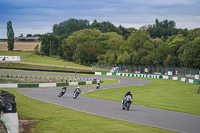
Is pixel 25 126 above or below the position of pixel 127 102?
below

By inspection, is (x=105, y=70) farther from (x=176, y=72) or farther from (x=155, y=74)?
(x=176, y=72)

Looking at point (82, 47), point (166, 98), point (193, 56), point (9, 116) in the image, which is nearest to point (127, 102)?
point (166, 98)

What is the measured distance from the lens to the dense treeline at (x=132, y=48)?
9838 cm

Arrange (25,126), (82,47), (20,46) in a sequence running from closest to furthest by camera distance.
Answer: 1. (25,126)
2. (82,47)
3. (20,46)

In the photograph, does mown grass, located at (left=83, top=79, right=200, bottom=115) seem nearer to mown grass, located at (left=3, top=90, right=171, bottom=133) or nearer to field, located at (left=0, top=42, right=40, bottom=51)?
mown grass, located at (left=3, top=90, right=171, bottom=133)

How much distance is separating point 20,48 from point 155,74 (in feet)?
Result: 322

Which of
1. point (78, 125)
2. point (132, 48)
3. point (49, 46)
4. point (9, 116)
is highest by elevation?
point (49, 46)

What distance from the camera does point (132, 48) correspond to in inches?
4978

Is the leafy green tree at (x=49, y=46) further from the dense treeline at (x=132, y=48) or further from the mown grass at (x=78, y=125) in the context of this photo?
the mown grass at (x=78, y=125)

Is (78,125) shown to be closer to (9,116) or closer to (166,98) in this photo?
(9,116)

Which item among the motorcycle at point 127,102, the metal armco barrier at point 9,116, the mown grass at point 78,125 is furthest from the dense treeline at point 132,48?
the metal armco barrier at point 9,116

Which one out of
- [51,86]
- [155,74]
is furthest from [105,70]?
[51,86]

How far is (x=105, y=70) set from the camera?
321 ft

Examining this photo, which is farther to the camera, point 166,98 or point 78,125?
point 166,98
